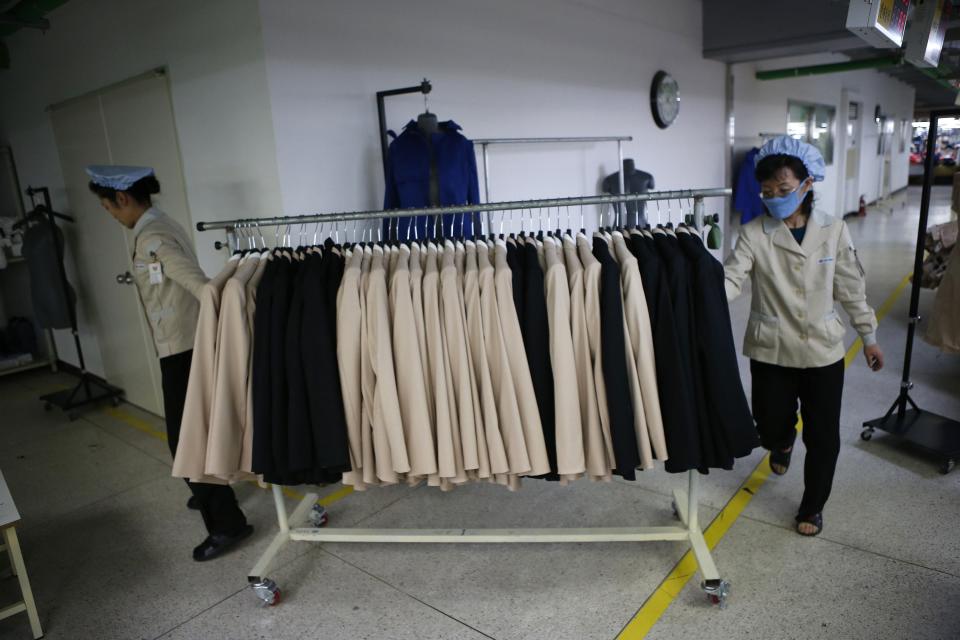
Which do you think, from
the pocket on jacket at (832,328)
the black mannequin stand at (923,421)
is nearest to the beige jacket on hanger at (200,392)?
the pocket on jacket at (832,328)

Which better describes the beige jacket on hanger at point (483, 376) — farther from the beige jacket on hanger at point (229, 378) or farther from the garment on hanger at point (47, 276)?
the garment on hanger at point (47, 276)

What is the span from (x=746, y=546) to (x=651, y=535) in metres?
0.46

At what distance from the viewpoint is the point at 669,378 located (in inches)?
76.2

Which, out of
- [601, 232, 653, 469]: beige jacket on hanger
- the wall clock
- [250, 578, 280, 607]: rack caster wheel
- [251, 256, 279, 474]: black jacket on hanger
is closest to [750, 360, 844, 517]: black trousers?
[601, 232, 653, 469]: beige jacket on hanger

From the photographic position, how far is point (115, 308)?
461 centimetres

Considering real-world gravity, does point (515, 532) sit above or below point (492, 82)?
below

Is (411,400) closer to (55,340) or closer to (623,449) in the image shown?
(623,449)

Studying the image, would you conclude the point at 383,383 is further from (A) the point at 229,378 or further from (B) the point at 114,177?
(B) the point at 114,177

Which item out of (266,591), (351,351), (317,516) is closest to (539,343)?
(351,351)

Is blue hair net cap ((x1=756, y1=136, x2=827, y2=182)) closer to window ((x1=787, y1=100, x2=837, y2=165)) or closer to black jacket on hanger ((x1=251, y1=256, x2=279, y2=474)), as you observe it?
black jacket on hanger ((x1=251, y1=256, x2=279, y2=474))

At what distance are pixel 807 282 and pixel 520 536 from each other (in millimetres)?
1538

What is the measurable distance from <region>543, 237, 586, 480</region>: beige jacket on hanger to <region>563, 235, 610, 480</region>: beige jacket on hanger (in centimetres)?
2

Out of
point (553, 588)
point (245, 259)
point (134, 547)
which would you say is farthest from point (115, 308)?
point (553, 588)

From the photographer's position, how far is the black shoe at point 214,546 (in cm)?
276
